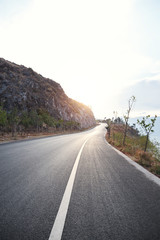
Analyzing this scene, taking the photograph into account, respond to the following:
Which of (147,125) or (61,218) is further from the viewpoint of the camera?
(147,125)

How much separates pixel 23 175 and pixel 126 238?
122 inches

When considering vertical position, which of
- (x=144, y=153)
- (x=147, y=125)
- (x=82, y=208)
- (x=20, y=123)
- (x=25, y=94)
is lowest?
(x=144, y=153)

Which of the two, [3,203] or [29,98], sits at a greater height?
[29,98]

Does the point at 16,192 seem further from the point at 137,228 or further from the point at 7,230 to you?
the point at 137,228

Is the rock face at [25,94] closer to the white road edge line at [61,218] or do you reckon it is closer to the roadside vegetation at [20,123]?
the roadside vegetation at [20,123]

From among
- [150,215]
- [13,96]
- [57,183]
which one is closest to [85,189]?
[57,183]

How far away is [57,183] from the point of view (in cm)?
334

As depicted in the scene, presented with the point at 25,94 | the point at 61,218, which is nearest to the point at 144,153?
the point at 61,218

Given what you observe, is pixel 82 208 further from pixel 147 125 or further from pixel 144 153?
pixel 147 125

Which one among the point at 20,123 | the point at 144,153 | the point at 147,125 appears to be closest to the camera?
the point at 144,153

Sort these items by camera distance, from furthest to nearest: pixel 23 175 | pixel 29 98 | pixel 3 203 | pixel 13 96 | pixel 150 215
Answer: pixel 29 98
pixel 13 96
pixel 23 175
pixel 3 203
pixel 150 215

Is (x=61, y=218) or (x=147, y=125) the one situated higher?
(x=147, y=125)

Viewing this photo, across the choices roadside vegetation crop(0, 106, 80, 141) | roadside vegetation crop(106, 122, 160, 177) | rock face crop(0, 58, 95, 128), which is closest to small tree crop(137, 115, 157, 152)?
roadside vegetation crop(106, 122, 160, 177)

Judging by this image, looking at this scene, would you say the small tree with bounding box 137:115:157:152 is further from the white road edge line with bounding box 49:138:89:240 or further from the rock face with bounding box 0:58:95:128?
the rock face with bounding box 0:58:95:128
